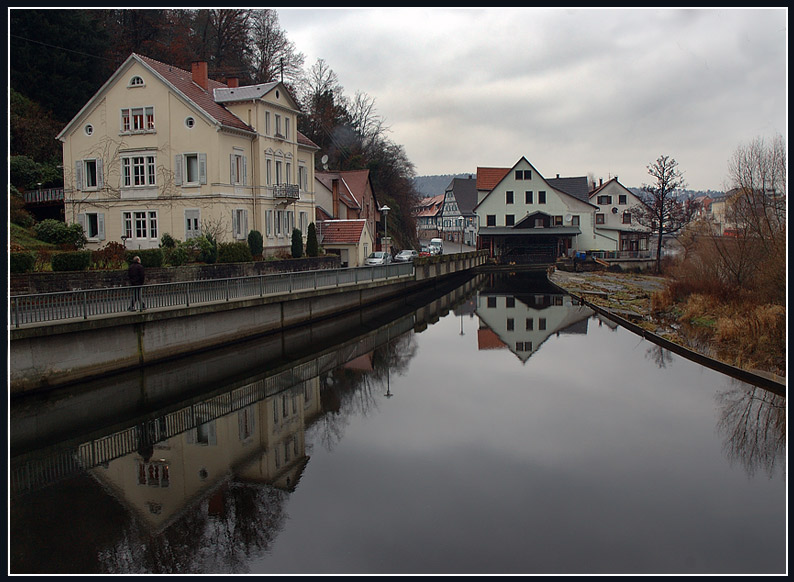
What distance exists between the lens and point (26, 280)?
60.4 ft

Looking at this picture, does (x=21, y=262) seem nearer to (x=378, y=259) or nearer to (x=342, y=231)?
(x=342, y=231)

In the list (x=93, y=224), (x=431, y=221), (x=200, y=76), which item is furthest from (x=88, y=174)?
(x=431, y=221)

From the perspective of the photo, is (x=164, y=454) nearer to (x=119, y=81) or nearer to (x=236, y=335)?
(x=236, y=335)

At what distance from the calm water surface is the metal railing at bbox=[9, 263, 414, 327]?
2683 mm

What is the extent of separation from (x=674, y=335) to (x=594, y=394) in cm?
817

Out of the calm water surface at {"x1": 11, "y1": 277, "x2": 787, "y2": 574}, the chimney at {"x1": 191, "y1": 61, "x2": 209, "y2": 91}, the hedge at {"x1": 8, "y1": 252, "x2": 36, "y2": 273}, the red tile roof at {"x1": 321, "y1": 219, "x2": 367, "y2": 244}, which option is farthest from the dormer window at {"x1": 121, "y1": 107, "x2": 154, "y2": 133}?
the calm water surface at {"x1": 11, "y1": 277, "x2": 787, "y2": 574}

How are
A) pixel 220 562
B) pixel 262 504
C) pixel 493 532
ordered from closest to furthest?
pixel 220 562, pixel 493 532, pixel 262 504

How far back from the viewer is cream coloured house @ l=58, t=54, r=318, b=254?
3278cm

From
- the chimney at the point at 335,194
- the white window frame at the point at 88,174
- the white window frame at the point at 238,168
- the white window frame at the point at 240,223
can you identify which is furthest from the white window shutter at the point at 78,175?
the chimney at the point at 335,194

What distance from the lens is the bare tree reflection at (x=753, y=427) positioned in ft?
42.8

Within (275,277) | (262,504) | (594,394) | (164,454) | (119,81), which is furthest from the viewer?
(119,81)

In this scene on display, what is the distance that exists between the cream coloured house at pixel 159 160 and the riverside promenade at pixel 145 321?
768 cm

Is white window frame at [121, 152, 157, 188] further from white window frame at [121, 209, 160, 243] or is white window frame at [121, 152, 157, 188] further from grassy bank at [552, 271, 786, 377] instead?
grassy bank at [552, 271, 786, 377]

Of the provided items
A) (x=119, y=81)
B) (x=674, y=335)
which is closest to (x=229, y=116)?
(x=119, y=81)
